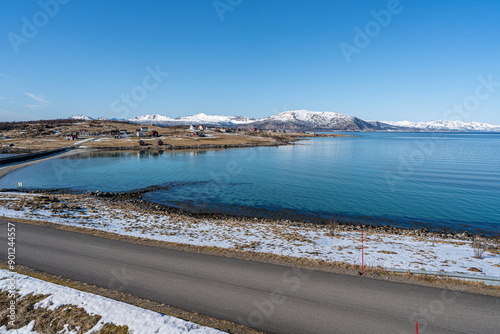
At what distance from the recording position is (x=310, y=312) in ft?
30.3

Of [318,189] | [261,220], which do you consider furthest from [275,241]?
[318,189]

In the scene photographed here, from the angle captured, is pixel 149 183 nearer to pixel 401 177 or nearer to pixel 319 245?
pixel 319 245

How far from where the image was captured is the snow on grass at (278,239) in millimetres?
13383

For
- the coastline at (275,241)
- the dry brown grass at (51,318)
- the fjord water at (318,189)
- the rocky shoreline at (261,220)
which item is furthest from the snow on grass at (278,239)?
the fjord water at (318,189)

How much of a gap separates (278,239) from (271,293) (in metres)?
7.09

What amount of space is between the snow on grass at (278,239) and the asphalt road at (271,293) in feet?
7.61

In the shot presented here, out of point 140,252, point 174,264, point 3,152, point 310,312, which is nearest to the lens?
point 310,312

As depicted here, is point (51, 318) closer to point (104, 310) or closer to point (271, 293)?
point (104, 310)

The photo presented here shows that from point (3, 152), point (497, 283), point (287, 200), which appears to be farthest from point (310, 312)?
point (3, 152)

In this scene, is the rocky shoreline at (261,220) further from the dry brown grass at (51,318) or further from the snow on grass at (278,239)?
the dry brown grass at (51,318)

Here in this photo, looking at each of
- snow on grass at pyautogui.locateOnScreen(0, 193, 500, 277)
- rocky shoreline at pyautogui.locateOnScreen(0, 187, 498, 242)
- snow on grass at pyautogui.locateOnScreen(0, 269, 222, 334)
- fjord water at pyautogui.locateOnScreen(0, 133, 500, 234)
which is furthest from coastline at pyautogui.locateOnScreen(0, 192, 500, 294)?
fjord water at pyautogui.locateOnScreen(0, 133, 500, 234)

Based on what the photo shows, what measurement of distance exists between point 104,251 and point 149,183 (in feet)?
97.1

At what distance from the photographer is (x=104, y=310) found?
9.17 metres

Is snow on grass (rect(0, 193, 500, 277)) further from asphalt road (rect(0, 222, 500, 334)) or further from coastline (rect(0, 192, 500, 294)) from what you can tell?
asphalt road (rect(0, 222, 500, 334))
